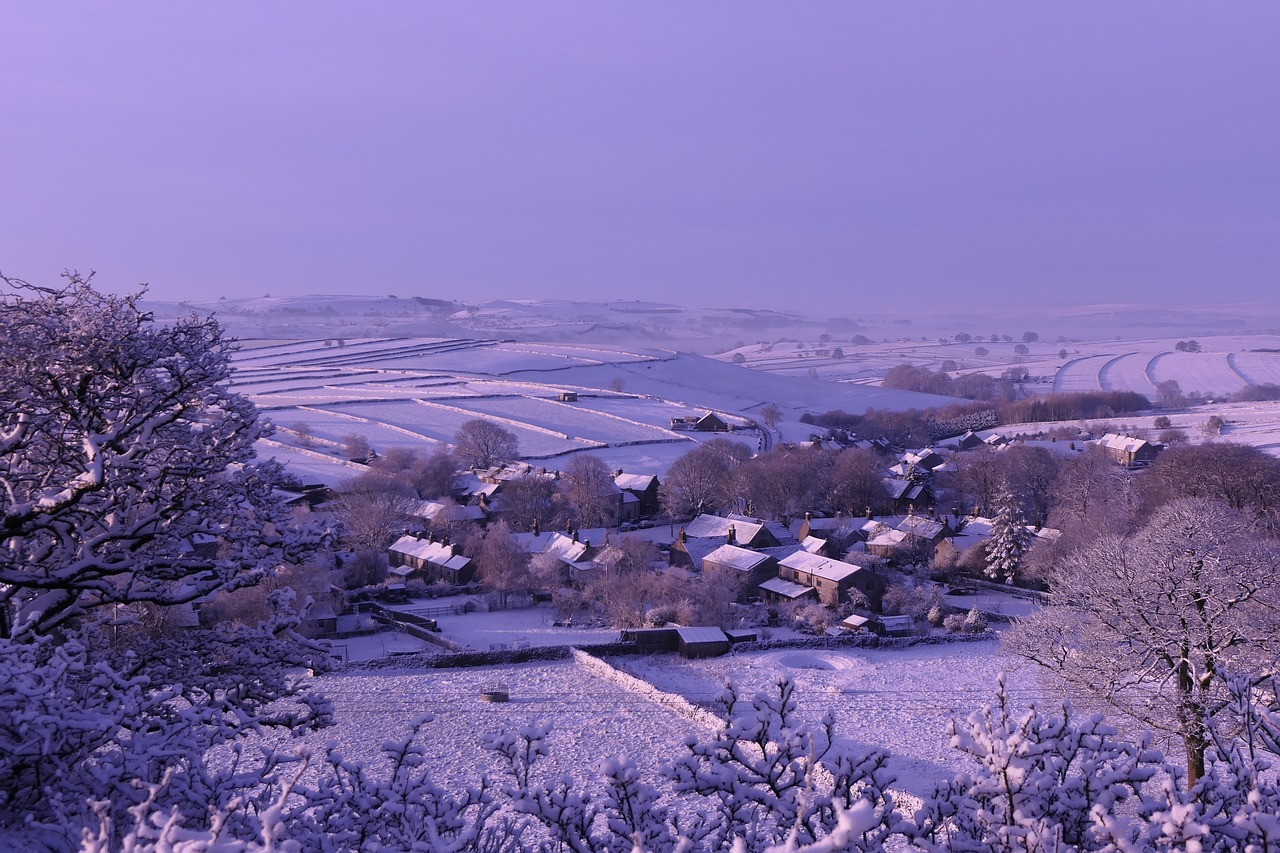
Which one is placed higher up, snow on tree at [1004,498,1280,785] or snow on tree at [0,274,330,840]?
snow on tree at [0,274,330,840]

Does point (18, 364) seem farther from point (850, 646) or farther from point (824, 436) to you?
point (824, 436)

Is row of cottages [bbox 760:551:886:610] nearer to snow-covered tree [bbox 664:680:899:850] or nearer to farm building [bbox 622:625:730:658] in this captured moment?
farm building [bbox 622:625:730:658]

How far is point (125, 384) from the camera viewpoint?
700cm

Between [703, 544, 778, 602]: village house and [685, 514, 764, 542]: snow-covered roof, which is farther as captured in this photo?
[685, 514, 764, 542]: snow-covered roof

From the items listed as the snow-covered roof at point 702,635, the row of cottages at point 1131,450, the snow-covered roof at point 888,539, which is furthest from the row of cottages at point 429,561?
the row of cottages at point 1131,450

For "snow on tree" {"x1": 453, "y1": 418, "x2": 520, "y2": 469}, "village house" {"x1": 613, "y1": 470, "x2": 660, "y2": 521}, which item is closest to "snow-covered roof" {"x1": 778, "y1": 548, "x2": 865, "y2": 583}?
"village house" {"x1": 613, "y1": 470, "x2": 660, "y2": 521}

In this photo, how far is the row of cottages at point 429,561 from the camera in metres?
33.9

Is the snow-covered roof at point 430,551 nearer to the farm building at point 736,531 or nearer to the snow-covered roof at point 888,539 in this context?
the farm building at point 736,531

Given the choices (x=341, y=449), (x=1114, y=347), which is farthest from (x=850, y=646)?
(x=1114, y=347)

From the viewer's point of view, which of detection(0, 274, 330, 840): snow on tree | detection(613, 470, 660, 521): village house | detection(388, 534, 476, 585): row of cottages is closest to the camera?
detection(0, 274, 330, 840): snow on tree

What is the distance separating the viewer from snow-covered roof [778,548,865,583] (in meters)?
30.9

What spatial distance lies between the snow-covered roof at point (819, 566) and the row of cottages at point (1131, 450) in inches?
1136

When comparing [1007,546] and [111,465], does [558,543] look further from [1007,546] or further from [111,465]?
[111,465]

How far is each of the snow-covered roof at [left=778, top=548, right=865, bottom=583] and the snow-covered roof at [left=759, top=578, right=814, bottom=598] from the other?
0.57 m
